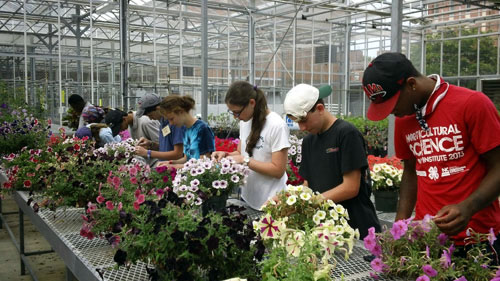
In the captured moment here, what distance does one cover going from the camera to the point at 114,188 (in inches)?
79.5

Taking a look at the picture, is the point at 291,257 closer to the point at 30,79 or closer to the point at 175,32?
the point at 30,79

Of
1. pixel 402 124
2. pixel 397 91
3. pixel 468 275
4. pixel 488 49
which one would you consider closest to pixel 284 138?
pixel 402 124

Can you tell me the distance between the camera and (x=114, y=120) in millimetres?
3875

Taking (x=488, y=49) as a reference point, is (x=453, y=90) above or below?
below

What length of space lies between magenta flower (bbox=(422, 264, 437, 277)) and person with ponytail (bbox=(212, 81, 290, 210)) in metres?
1.08

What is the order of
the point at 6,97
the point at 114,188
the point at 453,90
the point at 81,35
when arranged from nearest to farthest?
the point at 453,90 → the point at 114,188 → the point at 6,97 → the point at 81,35

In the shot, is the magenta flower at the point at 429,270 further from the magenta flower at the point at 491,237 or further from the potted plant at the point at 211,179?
the potted plant at the point at 211,179

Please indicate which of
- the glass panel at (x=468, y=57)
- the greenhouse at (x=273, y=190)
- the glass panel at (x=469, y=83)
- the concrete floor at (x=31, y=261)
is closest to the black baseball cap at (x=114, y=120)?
the greenhouse at (x=273, y=190)

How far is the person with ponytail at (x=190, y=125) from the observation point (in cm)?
279

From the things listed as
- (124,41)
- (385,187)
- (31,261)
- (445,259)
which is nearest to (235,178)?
(445,259)

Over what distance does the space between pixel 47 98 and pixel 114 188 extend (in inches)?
341

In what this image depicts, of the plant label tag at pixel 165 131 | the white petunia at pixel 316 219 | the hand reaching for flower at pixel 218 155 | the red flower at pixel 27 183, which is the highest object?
the plant label tag at pixel 165 131

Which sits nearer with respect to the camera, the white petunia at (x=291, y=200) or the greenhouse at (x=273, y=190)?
the greenhouse at (x=273, y=190)

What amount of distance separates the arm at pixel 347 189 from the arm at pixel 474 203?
0.53 metres
